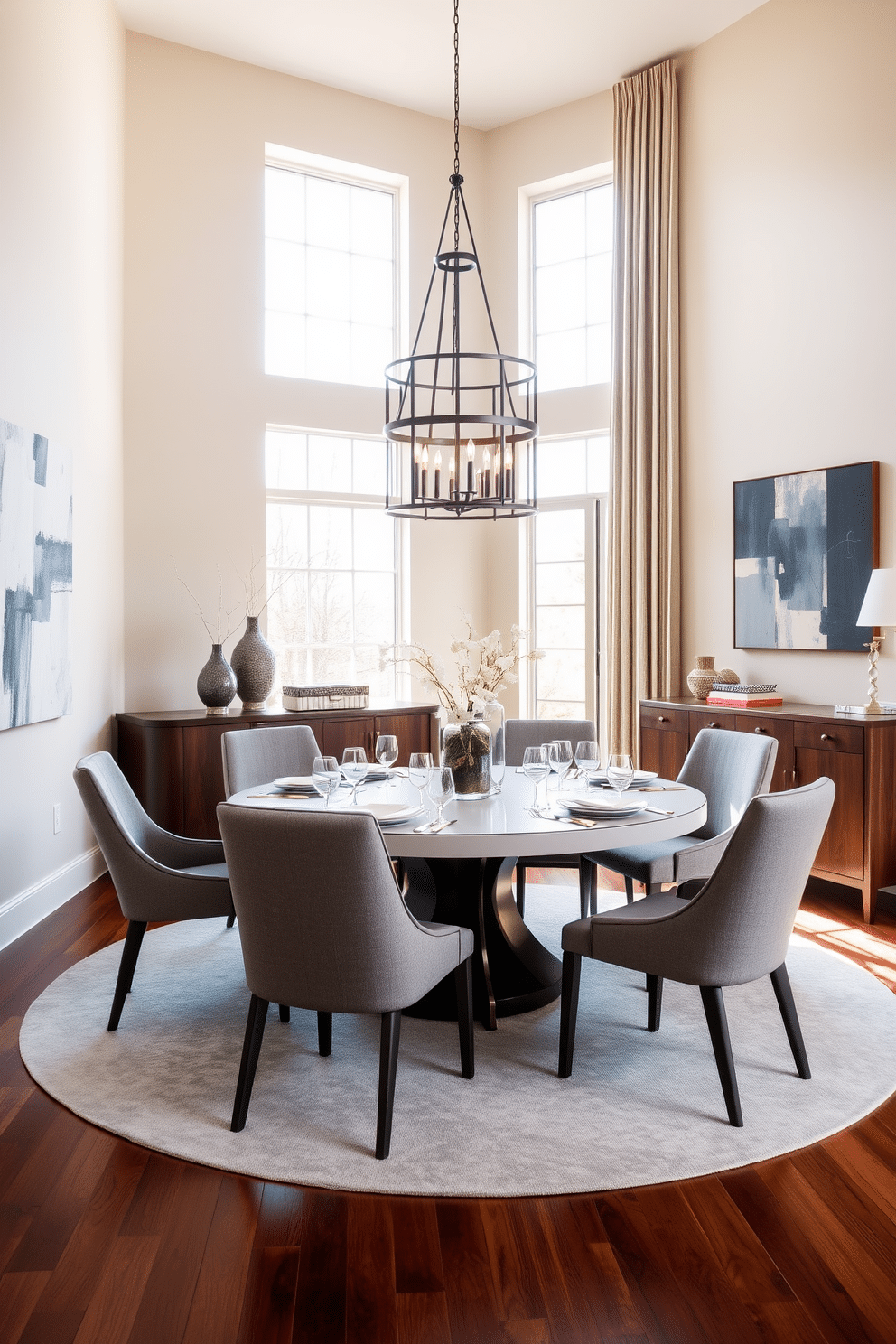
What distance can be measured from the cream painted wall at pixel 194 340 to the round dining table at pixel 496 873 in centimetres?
258

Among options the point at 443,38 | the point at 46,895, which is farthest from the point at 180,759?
the point at 443,38

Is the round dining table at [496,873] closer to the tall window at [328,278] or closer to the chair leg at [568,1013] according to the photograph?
the chair leg at [568,1013]

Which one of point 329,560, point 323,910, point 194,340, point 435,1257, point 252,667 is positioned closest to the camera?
point 435,1257

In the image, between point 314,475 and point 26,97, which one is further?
point 314,475

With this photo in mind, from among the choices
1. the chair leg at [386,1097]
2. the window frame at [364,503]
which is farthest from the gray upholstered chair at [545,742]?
the window frame at [364,503]

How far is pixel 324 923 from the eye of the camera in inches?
88.2

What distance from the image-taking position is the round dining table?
8.65ft

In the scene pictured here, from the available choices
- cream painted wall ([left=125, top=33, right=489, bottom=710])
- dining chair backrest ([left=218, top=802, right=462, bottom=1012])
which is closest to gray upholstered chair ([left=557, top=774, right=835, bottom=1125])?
dining chair backrest ([left=218, top=802, right=462, bottom=1012])

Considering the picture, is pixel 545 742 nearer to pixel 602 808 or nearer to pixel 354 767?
pixel 354 767

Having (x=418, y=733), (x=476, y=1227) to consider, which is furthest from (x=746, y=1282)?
(x=418, y=733)

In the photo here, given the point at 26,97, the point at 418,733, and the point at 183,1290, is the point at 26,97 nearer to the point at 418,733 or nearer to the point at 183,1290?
the point at 418,733

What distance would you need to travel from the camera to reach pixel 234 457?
5.74 m

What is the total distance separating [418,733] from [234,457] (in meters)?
1.90

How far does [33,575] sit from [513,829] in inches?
93.8
